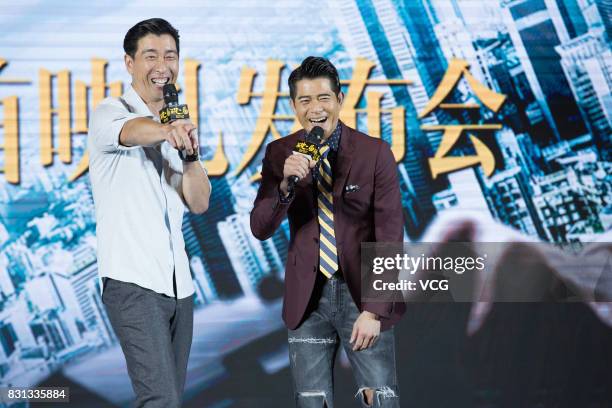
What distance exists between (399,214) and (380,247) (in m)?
0.11

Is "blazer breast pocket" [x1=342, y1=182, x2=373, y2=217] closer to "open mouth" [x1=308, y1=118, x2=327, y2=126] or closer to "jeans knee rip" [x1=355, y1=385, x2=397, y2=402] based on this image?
"open mouth" [x1=308, y1=118, x2=327, y2=126]

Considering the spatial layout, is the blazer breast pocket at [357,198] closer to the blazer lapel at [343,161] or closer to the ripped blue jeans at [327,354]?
the blazer lapel at [343,161]

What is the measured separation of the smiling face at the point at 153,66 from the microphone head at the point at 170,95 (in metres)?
0.11

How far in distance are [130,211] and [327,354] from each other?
696mm

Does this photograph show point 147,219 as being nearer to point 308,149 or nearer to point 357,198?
point 308,149

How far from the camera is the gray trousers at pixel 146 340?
6.18 feet

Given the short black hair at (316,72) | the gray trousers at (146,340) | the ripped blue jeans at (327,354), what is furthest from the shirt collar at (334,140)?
the gray trousers at (146,340)

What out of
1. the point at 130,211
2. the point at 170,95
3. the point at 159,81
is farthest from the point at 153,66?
the point at 130,211

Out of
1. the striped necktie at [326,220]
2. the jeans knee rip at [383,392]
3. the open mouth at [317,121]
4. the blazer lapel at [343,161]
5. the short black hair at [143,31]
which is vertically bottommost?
the jeans knee rip at [383,392]

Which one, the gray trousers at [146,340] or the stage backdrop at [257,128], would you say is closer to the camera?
the gray trousers at [146,340]

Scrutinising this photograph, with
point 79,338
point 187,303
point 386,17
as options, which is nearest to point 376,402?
point 187,303

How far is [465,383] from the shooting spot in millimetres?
3951

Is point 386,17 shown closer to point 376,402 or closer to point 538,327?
point 538,327

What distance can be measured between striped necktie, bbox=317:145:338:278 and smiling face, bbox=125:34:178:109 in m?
0.50
